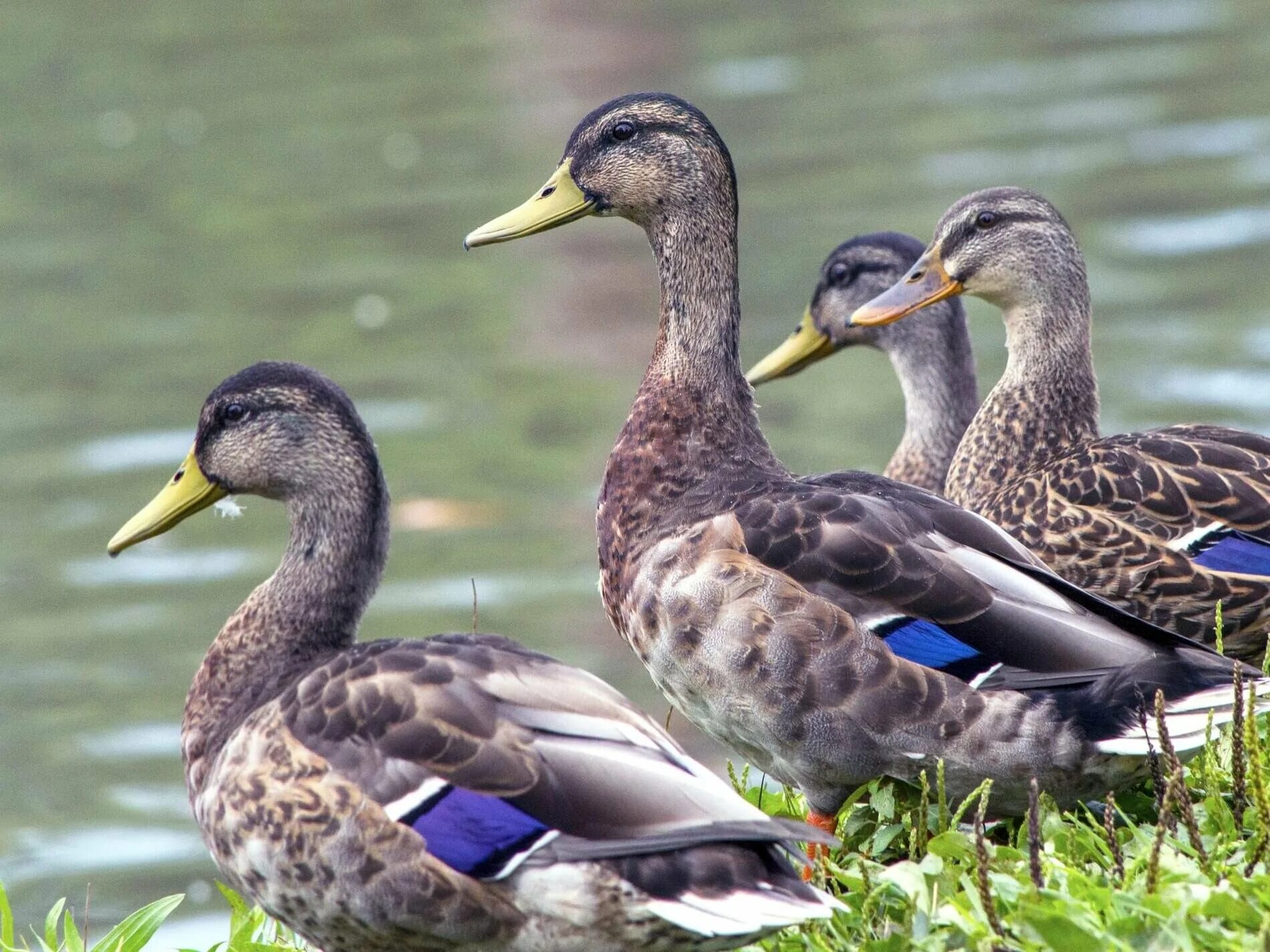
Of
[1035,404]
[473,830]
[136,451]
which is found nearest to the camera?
[473,830]

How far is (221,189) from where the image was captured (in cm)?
1598

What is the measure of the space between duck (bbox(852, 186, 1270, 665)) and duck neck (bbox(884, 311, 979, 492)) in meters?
1.00

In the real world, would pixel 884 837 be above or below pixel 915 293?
below

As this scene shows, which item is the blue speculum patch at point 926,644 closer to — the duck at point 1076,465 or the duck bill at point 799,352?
the duck at point 1076,465

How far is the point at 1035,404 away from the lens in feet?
18.6

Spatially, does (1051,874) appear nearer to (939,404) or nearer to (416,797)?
(416,797)

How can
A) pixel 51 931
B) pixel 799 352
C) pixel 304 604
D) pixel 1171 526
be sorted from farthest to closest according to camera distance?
pixel 799 352 → pixel 1171 526 → pixel 304 604 → pixel 51 931

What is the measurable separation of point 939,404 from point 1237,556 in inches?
95.6

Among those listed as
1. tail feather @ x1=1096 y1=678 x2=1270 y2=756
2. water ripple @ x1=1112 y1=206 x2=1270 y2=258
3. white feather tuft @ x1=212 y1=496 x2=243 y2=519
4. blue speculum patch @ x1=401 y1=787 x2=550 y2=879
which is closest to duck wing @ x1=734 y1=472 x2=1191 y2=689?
tail feather @ x1=1096 y1=678 x2=1270 y2=756

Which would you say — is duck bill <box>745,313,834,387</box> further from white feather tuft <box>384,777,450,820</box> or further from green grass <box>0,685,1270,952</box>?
white feather tuft <box>384,777,450,820</box>

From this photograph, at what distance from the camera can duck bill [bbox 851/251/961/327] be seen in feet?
19.4

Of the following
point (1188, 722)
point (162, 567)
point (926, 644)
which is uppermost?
point (926, 644)

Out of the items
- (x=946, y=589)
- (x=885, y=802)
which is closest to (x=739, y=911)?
(x=885, y=802)

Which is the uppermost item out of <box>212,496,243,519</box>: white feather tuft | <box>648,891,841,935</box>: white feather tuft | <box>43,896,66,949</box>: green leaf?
<box>212,496,243,519</box>: white feather tuft
